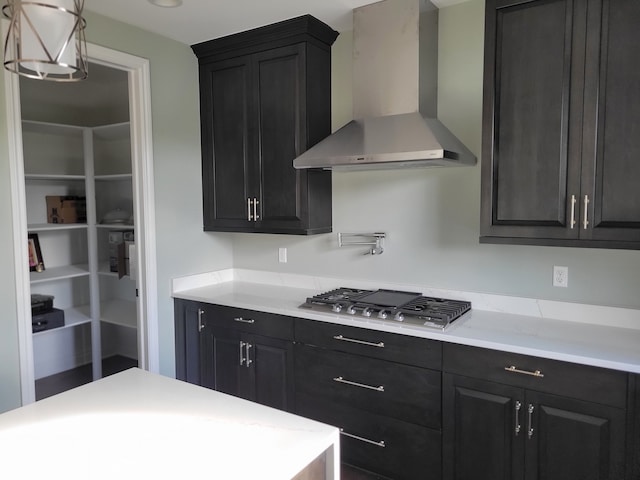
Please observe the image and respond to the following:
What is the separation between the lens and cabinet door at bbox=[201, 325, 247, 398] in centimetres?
288

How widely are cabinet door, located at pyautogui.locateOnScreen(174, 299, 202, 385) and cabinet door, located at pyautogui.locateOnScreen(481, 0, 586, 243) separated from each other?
1.92m

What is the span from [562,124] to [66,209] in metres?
3.64

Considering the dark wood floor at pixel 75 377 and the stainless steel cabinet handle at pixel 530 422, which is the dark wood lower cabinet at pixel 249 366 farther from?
the dark wood floor at pixel 75 377

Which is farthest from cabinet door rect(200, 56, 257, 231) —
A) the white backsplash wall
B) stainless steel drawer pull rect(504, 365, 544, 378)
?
stainless steel drawer pull rect(504, 365, 544, 378)

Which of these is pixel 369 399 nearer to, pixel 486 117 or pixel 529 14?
pixel 486 117

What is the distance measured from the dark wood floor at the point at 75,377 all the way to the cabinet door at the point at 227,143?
1.76 meters

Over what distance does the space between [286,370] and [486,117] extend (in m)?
1.72

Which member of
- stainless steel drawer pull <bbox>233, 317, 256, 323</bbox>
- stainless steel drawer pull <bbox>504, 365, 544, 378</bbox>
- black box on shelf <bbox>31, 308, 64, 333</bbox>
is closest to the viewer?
stainless steel drawer pull <bbox>504, 365, 544, 378</bbox>

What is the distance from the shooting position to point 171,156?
10.1 ft

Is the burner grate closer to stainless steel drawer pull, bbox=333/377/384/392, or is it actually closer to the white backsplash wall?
the white backsplash wall

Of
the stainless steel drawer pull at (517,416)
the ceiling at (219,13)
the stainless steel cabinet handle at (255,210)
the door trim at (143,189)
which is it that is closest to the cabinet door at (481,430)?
the stainless steel drawer pull at (517,416)

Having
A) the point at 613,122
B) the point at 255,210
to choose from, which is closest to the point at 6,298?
the point at 255,210

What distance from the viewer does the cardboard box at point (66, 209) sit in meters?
3.82

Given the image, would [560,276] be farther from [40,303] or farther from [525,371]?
[40,303]
